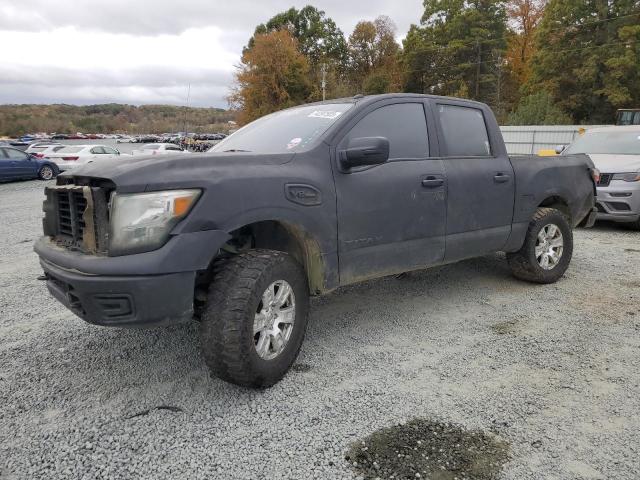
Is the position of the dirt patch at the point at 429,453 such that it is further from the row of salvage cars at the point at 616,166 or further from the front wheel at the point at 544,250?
the row of salvage cars at the point at 616,166

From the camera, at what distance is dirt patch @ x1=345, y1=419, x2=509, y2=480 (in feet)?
7.44

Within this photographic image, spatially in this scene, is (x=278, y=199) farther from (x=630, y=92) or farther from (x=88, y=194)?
(x=630, y=92)

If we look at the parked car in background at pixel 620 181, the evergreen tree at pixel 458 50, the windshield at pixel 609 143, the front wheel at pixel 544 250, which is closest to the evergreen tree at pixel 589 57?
the evergreen tree at pixel 458 50

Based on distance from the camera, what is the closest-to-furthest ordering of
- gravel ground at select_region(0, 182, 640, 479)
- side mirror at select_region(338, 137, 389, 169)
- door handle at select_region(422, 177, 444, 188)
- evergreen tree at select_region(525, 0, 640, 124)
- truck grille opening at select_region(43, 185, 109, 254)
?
gravel ground at select_region(0, 182, 640, 479) → truck grille opening at select_region(43, 185, 109, 254) → side mirror at select_region(338, 137, 389, 169) → door handle at select_region(422, 177, 444, 188) → evergreen tree at select_region(525, 0, 640, 124)

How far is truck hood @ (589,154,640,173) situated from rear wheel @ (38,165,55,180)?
19.5 meters

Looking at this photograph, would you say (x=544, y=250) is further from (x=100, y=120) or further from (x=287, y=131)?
(x=100, y=120)

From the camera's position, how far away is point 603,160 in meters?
8.42

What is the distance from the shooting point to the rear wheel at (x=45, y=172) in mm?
19833

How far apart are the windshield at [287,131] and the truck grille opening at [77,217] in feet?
4.15

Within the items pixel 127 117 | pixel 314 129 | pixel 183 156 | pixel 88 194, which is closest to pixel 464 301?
pixel 314 129

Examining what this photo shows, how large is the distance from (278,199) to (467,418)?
163 centimetres

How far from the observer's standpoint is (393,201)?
11.9 ft

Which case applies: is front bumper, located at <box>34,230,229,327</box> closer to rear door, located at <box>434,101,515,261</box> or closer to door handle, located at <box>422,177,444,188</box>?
door handle, located at <box>422,177,444,188</box>

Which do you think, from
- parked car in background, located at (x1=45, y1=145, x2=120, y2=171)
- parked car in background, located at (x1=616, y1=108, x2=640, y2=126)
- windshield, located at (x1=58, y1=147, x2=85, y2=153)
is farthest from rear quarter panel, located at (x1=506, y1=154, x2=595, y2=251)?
parked car in background, located at (x1=616, y1=108, x2=640, y2=126)
